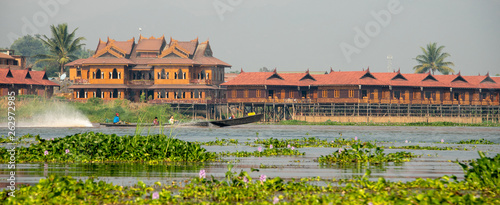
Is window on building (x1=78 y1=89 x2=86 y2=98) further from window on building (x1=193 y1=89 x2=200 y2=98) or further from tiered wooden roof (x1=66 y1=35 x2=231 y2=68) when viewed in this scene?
window on building (x1=193 y1=89 x2=200 y2=98)

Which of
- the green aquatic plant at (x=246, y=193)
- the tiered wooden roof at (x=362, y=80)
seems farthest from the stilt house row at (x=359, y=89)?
the green aquatic plant at (x=246, y=193)

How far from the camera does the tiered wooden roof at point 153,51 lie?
66.7 m

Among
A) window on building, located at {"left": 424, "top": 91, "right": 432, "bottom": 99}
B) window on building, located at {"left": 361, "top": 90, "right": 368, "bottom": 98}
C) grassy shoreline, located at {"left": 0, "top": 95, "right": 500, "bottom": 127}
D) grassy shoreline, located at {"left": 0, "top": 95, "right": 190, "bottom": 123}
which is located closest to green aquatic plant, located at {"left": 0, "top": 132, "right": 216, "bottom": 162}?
grassy shoreline, located at {"left": 0, "top": 95, "right": 190, "bottom": 123}

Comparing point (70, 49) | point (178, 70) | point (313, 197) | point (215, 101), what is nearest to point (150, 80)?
point (178, 70)

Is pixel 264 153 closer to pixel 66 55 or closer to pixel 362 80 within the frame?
pixel 362 80

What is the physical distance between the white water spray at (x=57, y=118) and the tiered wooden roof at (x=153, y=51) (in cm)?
832

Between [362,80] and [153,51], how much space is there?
916 inches

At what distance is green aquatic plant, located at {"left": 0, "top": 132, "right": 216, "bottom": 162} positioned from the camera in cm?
1816

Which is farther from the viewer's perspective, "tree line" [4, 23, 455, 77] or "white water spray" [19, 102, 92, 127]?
"tree line" [4, 23, 455, 77]

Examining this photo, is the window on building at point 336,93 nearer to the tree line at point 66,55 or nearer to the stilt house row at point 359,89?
the stilt house row at point 359,89

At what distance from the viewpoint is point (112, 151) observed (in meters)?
18.3

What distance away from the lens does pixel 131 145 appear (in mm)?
18469

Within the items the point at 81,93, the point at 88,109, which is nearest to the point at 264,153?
the point at 88,109

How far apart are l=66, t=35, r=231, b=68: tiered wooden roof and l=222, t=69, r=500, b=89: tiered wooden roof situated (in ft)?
15.9
